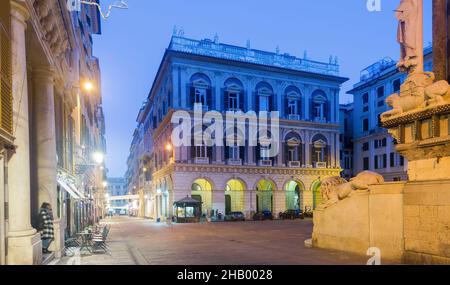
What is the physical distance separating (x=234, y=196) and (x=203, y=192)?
165 inches

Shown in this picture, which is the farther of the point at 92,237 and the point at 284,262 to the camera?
the point at 92,237

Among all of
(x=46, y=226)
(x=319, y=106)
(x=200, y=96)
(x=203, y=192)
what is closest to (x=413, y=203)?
(x=46, y=226)

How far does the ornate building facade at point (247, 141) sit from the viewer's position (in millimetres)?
46312

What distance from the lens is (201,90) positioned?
157 ft

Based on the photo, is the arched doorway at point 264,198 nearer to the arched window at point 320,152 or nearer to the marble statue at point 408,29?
the arched window at point 320,152

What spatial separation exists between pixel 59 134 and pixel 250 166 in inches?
1304

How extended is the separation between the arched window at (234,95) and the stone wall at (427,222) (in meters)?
39.5

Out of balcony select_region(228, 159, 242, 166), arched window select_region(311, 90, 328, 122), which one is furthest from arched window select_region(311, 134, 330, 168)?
balcony select_region(228, 159, 242, 166)

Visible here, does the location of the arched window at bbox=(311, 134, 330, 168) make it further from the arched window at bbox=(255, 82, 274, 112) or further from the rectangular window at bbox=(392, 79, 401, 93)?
the rectangular window at bbox=(392, 79, 401, 93)

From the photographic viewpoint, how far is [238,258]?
41.5ft

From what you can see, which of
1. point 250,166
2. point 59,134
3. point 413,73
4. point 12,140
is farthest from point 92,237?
point 250,166

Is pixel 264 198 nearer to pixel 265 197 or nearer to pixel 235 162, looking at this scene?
pixel 265 197

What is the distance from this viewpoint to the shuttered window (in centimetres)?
888
